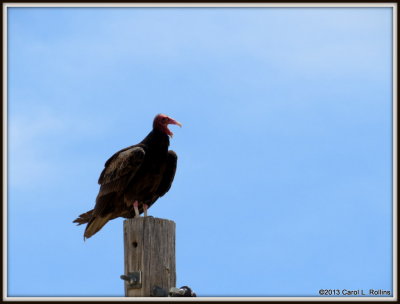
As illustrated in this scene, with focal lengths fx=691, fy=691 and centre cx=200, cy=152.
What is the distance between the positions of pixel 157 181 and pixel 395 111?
7.77 ft

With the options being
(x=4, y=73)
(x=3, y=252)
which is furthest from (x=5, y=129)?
(x=3, y=252)

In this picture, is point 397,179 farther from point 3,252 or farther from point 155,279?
point 3,252

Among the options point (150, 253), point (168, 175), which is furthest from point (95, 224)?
point (150, 253)

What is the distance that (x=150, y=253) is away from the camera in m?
4.51

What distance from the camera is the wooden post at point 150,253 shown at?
4.46 meters

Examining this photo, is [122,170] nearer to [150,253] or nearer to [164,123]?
[164,123]

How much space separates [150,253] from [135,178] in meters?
2.25

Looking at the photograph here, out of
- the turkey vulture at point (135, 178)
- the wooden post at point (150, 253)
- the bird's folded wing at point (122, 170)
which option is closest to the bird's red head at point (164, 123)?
the turkey vulture at point (135, 178)

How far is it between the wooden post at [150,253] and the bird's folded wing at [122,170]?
6.39 feet

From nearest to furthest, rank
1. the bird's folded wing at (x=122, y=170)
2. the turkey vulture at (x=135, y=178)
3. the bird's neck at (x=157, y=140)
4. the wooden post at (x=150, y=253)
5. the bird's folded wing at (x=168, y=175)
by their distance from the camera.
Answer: the wooden post at (x=150, y=253)
the turkey vulture at (x=135, y=178)
the bird's folded wing at (x=122, y=170)
the bird's neck at (x=157, y=140)
the bird's folded wing at (x=168, y=175)

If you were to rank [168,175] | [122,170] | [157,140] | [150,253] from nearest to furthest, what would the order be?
[150,253] → [122,170] → [157,140] → [168,175]

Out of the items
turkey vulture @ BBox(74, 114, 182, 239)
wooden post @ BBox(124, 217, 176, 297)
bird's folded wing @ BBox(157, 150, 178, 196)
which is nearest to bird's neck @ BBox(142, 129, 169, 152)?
turkey vulture @ BBox(74, 114, 182, 239)

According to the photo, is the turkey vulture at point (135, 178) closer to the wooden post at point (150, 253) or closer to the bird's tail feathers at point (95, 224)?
the bird's tail feathers at point (95, 224)

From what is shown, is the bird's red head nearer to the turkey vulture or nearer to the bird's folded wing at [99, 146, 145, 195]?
the turkey vulture
